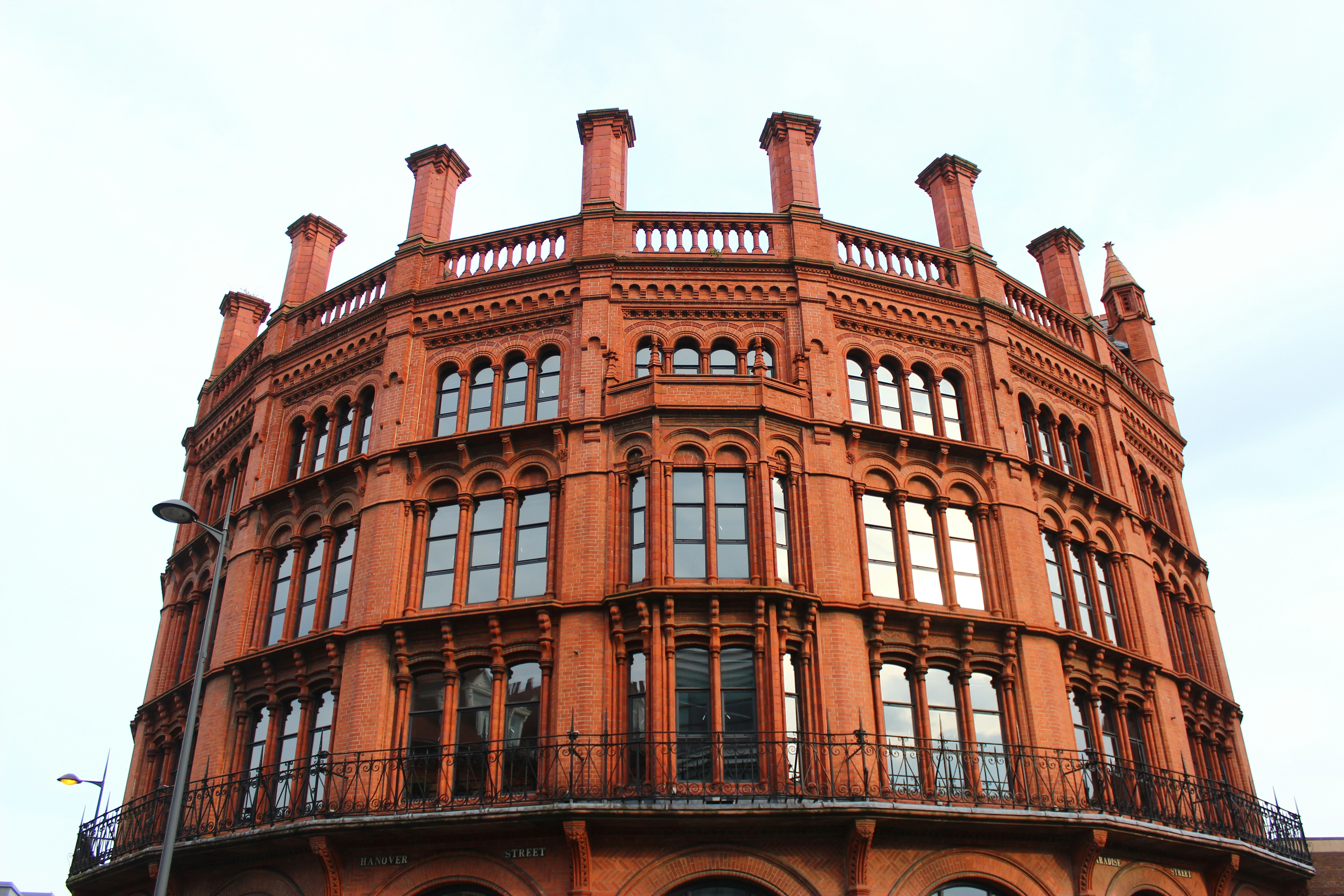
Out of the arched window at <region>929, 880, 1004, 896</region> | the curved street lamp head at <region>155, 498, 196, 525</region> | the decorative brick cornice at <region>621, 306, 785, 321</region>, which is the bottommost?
the arched window at <region>929, 880, 1004, 896</region>

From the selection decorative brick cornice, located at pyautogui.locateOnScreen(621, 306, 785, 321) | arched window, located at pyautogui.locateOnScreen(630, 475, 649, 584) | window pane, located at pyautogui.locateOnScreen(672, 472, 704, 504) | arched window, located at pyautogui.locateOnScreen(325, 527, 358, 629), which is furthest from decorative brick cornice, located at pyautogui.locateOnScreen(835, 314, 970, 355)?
arched window, located at pyautogui.locateOnScreen(325, 527, 358, 629)

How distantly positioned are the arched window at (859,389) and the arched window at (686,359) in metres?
3.34

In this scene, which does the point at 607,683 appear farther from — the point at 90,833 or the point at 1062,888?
the point at 90,833

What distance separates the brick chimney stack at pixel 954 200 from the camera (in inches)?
1078

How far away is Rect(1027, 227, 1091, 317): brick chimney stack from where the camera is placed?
3005cm

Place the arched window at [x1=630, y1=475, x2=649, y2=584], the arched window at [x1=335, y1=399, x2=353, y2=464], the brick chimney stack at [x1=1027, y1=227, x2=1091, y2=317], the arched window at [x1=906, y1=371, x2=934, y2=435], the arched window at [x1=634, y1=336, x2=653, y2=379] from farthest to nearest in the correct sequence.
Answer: the brick chimney stack at [x1=1027, y1=227, x2=1091, y2=317] → the arched window at [x1=335, y1=399, x2=353, y2=464] → the arched window at [x1=906, y1=371, x2=934, y2=435] → the arched window at [x1=634, y1=336, x2=653, y2=379] → the arched window at [x1=630, y1=475, x2=649, y2=584]

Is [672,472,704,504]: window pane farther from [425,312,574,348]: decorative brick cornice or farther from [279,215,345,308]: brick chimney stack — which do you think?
[279,215,345,308]: brick chimney stack

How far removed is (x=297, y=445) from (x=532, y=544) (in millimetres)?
8548

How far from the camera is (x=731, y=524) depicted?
21.6 meters

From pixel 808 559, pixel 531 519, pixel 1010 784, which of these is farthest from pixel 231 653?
pixel 1010 784

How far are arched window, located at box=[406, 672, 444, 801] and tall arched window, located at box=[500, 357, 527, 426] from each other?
5.90 m

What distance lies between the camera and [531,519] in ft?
74.4

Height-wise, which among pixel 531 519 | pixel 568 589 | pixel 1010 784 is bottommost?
pixel 1010 784

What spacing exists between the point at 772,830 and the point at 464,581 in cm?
818
